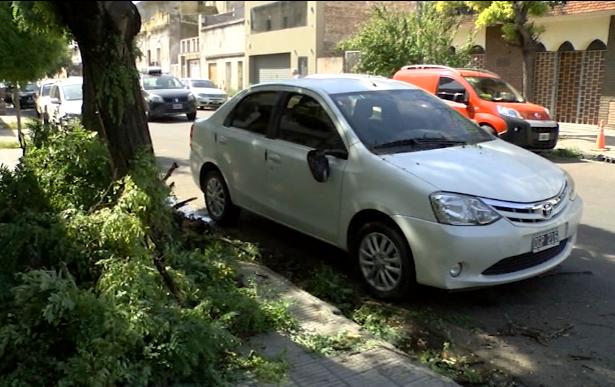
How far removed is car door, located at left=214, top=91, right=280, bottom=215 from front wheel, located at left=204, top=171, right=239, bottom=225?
19 cm

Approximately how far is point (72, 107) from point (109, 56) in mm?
13030

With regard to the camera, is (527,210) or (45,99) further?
(45,99)

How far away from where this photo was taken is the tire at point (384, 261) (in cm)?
460

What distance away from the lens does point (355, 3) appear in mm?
34750

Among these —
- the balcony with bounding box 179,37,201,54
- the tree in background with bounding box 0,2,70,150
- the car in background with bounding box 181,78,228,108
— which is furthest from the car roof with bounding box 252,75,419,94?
the balcony with bounding box 179,37,201,54

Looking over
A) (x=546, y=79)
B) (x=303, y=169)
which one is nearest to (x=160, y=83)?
(x=546, y=79)

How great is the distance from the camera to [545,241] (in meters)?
4.57

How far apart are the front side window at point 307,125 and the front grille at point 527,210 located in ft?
4.62

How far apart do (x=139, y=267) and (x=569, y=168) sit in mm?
10059

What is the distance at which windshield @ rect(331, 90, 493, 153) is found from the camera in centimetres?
516

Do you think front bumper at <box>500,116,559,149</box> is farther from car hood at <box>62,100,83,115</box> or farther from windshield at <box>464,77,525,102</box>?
car hood at <box>62,100,83,115</box>

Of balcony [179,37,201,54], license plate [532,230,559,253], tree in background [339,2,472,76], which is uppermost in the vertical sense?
balcony [179,37,201,54]

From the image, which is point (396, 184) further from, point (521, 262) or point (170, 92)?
point (170, 92)

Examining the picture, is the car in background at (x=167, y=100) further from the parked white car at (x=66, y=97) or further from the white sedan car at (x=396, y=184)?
the white sedan car at (x=396, y=184)
